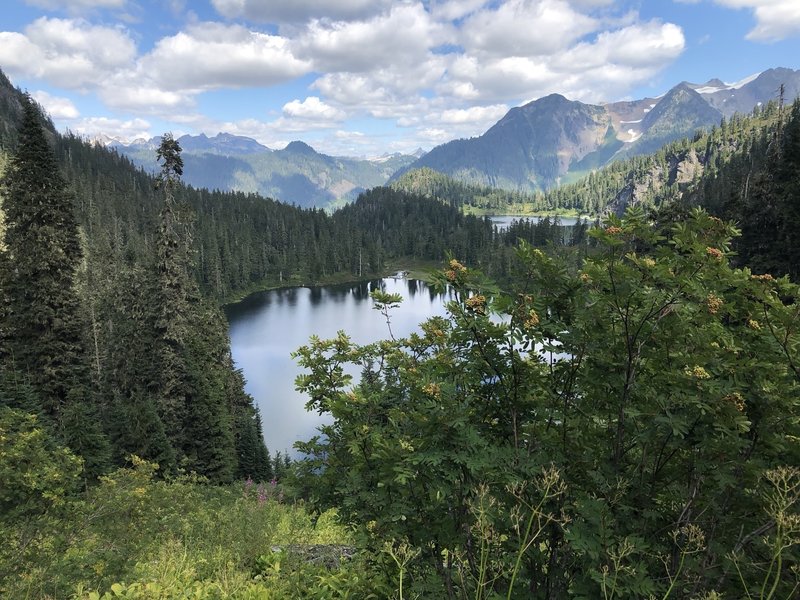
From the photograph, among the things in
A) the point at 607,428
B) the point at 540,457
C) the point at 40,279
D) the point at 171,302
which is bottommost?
the point at 171,302

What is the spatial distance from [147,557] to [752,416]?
10.6 metres

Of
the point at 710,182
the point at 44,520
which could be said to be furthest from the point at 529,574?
the point at 710,182

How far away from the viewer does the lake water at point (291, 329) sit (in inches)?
2359

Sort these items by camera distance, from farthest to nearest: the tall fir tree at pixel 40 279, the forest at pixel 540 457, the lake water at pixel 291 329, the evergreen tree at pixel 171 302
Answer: the lake water at pixel 291 329 < the evergreen tree at pixel 171 302 < the tall fir tree at pixel 40 279 < the forest at pixel 540 457

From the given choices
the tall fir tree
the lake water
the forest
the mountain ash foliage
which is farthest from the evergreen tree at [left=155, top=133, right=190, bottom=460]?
the mountain ash foliage

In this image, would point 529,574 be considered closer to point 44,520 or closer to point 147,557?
point 147,557

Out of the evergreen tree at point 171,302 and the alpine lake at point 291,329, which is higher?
the evergreen tree at point 171,302

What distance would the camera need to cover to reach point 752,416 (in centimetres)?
405

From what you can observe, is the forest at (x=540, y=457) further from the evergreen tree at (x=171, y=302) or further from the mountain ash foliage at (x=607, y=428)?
the evergreen tree at (x=171, y=302)

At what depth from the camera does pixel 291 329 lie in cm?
10594

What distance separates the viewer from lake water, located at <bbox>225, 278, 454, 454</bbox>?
59.9 metres

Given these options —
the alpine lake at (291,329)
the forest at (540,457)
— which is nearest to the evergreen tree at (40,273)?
the alpine lake at (291,329)

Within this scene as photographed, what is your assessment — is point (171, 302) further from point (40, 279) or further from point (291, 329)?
point (291, 329)

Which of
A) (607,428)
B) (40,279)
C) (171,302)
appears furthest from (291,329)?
(607,428)
